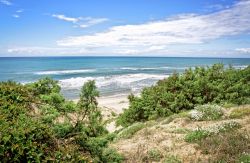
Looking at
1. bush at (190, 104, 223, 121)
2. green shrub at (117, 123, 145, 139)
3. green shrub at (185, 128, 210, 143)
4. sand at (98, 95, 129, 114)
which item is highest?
bush at (190, 104, 223, 121)

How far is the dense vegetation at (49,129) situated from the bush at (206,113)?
7591 millimetres

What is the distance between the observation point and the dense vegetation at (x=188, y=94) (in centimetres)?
1559

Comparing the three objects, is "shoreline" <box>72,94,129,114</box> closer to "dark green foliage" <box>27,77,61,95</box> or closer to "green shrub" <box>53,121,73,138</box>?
"dark green foliage" <box>27,77,61,95</box>

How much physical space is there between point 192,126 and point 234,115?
1851mm

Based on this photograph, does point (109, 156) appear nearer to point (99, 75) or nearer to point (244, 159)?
point (244, 159)

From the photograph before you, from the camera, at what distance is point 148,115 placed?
52.3 ft

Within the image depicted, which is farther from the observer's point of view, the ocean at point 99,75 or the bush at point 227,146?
the ocean at point 99,75

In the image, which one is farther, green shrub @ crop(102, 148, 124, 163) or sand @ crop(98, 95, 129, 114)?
sand @ crop(98, 95, 129, 114)

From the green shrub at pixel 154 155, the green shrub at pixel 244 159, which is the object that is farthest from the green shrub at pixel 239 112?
the green shrub at pixel 244 159

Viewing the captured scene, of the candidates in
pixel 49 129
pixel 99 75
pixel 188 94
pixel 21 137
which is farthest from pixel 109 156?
pixel 99 75

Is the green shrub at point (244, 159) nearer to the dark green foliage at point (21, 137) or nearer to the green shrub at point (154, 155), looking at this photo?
the green shrub at point (154, 155)

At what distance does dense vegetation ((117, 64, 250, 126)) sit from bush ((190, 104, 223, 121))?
90.0 inches

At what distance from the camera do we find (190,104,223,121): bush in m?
12.7

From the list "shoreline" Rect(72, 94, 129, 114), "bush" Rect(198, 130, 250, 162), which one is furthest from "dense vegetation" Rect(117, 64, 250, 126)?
"shoreline" Rect(72, 94, 129, 114)
